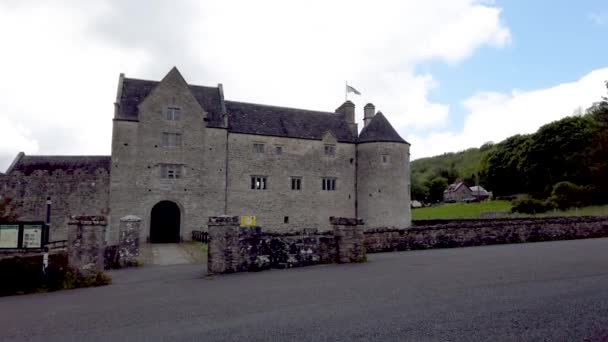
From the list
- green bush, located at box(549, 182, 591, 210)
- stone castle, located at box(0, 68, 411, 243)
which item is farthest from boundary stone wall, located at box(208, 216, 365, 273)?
green bush, located at box(549, 182, 591, 210)

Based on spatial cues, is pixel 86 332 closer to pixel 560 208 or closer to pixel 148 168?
pixel 148 168

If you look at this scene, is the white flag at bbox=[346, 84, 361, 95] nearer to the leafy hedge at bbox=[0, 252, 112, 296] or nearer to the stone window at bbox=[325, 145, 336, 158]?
the stone window at bbox=[325, 145, 336, 158]

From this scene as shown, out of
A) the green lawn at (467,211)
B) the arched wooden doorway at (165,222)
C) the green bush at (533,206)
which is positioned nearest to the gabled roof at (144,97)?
the arched wooden doorway at (165,222)

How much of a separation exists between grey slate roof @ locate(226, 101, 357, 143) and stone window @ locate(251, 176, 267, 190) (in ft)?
12.9

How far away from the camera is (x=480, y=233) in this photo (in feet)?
63.1

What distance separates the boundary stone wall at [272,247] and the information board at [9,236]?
5.52 m

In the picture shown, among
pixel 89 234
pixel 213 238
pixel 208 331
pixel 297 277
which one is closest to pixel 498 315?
pixel 208 331

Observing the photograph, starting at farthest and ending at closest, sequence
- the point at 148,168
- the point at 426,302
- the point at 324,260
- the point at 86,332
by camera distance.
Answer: the point at 148,168
the point at 324,260
the point at 426,302
the point at 86,332

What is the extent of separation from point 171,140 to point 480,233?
77.5 feet

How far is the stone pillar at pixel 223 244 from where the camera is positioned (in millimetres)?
12375

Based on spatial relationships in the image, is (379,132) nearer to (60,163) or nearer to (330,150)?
(330,150)

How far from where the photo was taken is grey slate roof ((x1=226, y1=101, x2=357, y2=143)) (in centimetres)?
3597

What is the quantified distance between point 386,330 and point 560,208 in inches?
1646

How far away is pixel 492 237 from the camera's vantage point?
19.3 meters
